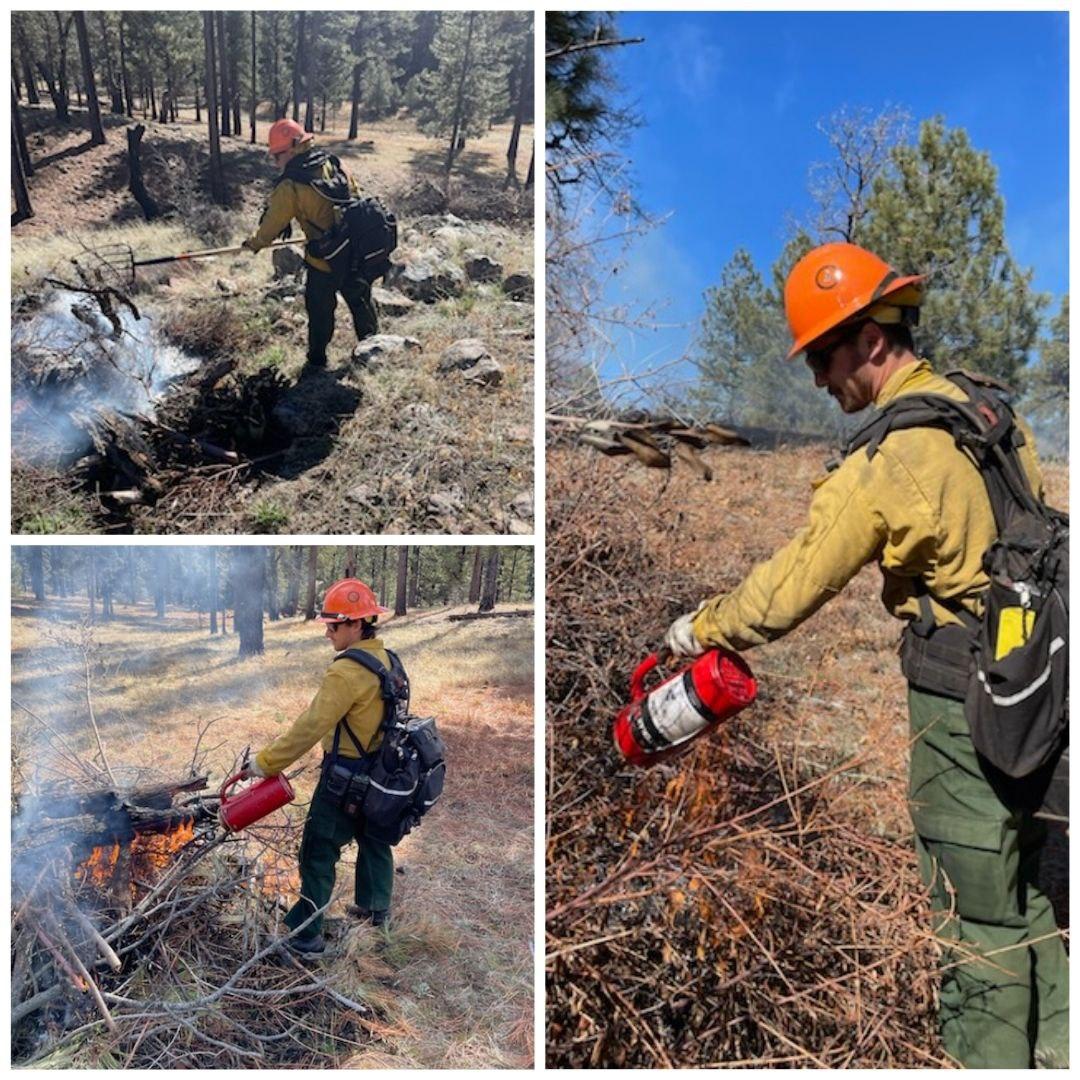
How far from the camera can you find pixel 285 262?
4047mm

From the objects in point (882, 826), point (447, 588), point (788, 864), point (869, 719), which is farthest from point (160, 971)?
point (869, 719)

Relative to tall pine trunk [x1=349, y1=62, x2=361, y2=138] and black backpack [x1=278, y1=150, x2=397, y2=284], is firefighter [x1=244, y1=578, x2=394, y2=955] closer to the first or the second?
black backpack [x1=278, y1=150, x2=397, y2=284]

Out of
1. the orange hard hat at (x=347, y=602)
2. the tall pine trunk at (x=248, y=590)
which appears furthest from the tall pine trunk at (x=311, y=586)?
the tall pine trunk at (x=248, y=590)

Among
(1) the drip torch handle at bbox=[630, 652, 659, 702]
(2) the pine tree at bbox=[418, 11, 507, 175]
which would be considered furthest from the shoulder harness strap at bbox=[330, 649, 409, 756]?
(2) the pine tree at bbox=[418, 11, 507, 175]

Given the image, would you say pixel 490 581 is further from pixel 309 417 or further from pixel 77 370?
pixel 77 370

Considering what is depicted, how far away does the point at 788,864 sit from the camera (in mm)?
2832

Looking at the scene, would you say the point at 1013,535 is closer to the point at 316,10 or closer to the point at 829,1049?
the point at 829,1049

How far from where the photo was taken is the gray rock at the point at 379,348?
4.14 m

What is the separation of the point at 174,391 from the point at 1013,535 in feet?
11.2

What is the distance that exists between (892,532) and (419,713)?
1852mm

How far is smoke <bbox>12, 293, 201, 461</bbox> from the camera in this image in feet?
10.8

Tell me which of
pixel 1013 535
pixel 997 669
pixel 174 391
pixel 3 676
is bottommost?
pixel 3 676

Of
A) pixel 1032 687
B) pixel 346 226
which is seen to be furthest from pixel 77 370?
pixel 1032 687

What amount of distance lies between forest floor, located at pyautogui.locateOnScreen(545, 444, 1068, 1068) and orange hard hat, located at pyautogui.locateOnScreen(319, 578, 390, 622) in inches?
35.1
